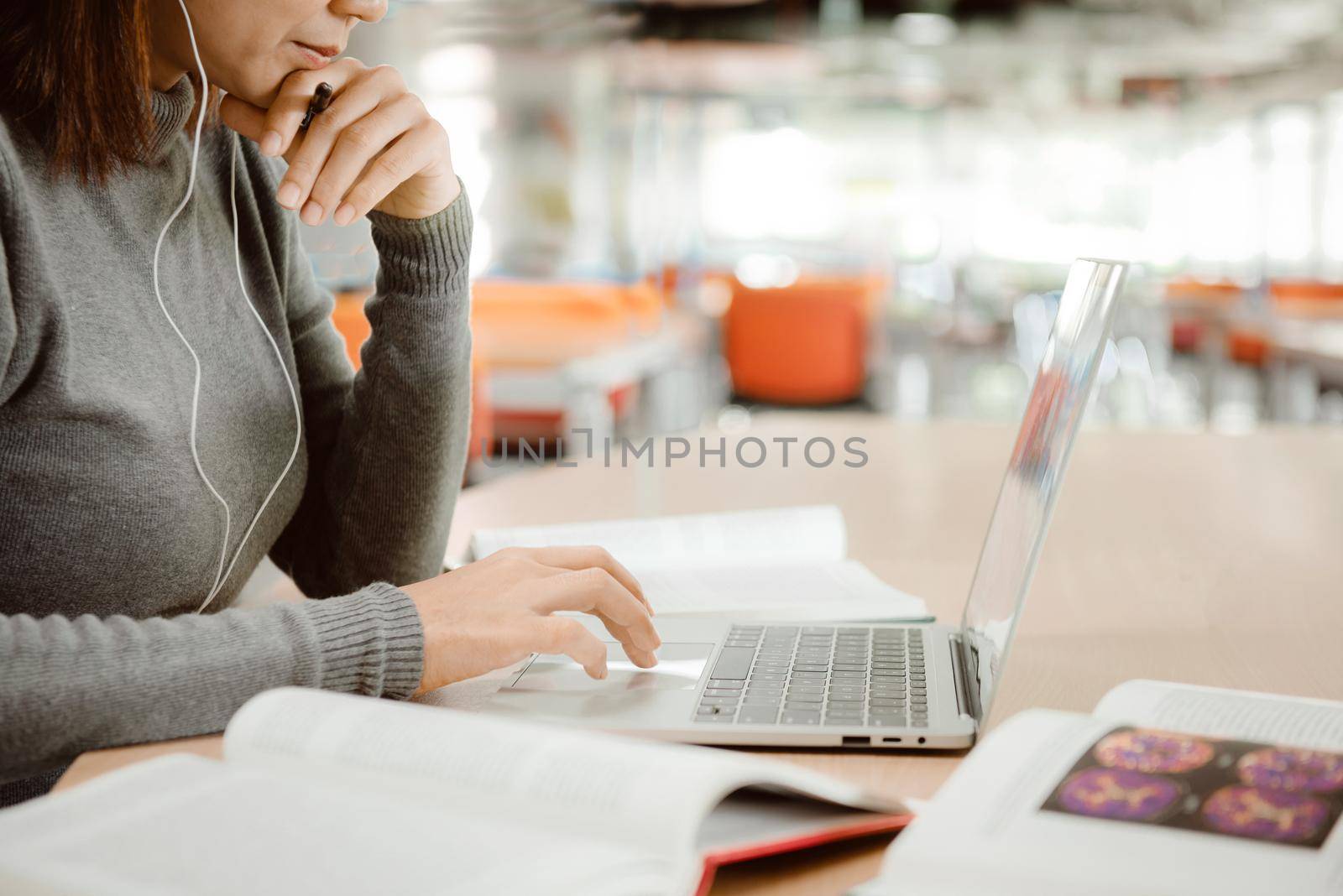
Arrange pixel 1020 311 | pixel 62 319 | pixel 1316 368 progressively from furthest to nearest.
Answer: pixel 1020 311 → pixel 1316 368 → pixel 62 319

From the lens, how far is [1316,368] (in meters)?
3.86

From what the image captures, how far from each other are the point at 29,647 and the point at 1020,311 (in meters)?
8.15

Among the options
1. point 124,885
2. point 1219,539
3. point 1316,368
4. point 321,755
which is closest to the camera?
point 124,885

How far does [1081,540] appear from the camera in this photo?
54.0 inches

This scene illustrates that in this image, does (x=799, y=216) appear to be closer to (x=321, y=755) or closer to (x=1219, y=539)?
(x=1219, y=539)

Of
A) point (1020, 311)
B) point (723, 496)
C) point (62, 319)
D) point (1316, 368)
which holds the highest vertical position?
point (62, 319)

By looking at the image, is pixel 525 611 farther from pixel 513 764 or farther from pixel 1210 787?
pixel 1210 787

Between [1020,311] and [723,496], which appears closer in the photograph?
[723,496]

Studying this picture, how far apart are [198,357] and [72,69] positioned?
219mm

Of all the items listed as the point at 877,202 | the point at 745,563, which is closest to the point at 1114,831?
the point at 745,563

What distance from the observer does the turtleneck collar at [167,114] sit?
3.21 ft

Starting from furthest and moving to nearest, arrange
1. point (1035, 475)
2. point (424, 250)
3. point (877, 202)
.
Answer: point (877, 202) → point (424, 250) → point (1035, 475)

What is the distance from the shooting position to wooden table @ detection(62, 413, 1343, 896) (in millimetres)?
846

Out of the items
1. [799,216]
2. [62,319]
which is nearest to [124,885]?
[62,319]
